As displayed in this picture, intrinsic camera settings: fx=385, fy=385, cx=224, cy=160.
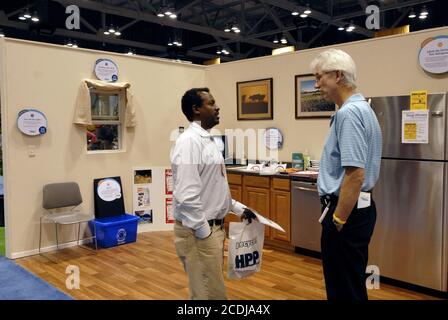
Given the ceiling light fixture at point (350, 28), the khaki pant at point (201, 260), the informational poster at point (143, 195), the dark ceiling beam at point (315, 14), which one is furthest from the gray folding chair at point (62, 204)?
the ceiling light fixture at point (350, 28)

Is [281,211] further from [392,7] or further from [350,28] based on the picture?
[350,28]

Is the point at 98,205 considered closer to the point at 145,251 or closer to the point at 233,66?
the point at 145,251

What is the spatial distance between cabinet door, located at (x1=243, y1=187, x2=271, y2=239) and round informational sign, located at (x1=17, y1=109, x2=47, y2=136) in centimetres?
248

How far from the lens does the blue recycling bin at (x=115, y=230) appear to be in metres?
4.59

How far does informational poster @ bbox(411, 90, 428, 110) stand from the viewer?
3123mm

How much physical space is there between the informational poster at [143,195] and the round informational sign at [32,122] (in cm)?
136

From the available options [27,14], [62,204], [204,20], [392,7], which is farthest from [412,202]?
[27,14]

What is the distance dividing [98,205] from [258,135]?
2312mm

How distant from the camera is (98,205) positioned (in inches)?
190

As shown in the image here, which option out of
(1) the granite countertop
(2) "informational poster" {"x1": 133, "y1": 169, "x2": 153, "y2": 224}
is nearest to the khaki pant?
(1) the granite countertop

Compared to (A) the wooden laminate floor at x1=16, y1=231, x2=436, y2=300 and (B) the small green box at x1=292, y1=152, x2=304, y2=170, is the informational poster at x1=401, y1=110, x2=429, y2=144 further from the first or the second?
(B) the small green box at x1=292, y1=152, x2=304, y2=170

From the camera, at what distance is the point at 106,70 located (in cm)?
487

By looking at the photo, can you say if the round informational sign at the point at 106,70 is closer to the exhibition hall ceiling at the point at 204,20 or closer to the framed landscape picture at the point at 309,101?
the exhibition hall ceiling at the point at 204,20
